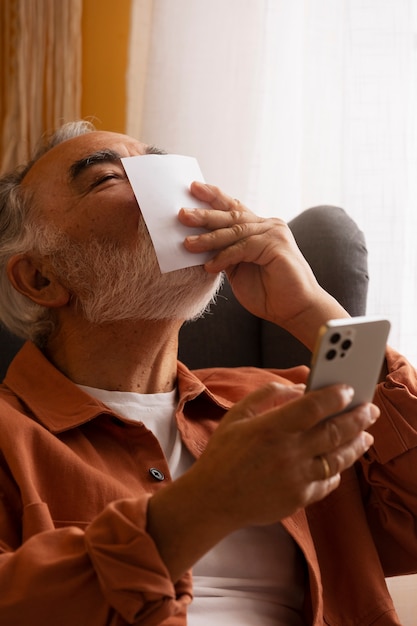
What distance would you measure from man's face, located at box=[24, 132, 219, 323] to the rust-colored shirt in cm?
14

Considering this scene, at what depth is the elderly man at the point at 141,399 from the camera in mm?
1160

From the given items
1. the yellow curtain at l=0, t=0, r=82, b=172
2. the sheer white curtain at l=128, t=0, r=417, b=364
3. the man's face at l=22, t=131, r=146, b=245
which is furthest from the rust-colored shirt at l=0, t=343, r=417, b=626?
the yellow curtain at l=0, t=0, r=82, b=172

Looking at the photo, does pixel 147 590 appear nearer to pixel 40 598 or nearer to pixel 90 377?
pixel 40 598

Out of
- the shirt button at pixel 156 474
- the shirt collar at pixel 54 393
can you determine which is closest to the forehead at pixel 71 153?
the shirt collar at pixel 54 393

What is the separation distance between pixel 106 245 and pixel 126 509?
1.81ft

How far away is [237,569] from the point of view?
1.24 m

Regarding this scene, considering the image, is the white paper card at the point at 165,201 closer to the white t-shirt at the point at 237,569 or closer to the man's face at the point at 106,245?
the man's face at the point at 106,245

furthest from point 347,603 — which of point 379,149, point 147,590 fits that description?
point 379,149

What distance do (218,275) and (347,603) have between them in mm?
545

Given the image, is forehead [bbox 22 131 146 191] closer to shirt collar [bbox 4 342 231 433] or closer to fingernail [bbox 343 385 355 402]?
shirt collar [bbox 4 342 231 433]

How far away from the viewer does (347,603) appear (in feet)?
4.30

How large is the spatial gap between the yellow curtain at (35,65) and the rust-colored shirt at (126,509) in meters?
0.93

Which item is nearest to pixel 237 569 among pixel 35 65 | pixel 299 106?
pixel 299 106

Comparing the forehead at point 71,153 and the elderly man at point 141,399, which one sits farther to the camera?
the forehead at point 71,153
